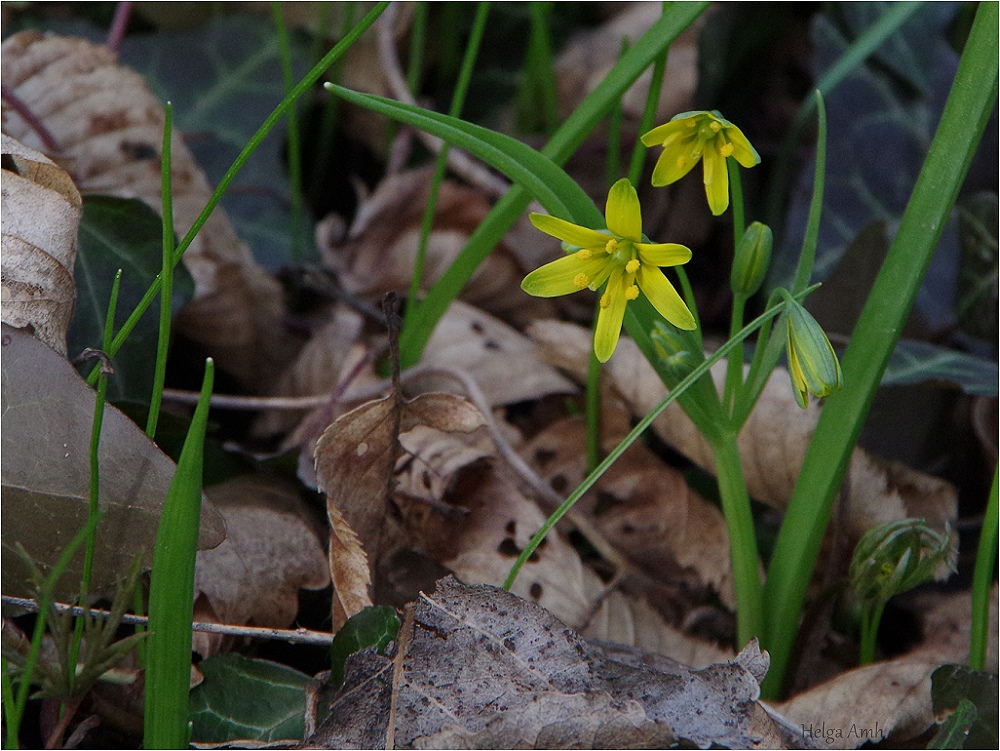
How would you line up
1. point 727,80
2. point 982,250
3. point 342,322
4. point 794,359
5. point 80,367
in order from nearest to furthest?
point 794,359, point 80,367, point 982,250, point 342,322, point 727,80

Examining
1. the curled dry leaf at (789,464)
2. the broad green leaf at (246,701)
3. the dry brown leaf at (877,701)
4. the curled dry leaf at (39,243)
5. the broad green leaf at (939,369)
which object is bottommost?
the broad green leaf at (246,701)

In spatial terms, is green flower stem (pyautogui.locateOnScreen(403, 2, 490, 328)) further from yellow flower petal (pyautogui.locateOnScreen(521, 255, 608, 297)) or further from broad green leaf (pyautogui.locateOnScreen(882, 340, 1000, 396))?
broad green leaf (pyautogui.locateOnScreen(882, 340, 1000, 396))

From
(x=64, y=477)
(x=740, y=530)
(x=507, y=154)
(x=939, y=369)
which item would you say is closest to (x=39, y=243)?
(x=64, y=477)

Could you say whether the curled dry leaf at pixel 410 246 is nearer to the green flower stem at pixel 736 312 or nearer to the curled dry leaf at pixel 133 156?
the curled dry leaf at pixel 133 156

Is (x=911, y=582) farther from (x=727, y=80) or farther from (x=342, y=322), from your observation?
(x=727, y=80)

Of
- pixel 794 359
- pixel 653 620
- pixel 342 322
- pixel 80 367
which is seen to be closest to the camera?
pixel 794 359

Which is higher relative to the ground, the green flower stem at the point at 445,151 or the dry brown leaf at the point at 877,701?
the green flower stem at the point at 445,151

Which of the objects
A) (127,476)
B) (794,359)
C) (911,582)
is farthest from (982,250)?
(127,476)

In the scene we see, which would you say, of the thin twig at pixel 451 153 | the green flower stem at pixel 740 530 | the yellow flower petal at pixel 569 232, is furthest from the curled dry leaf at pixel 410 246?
the yellow flower petal at pixel 569 232
